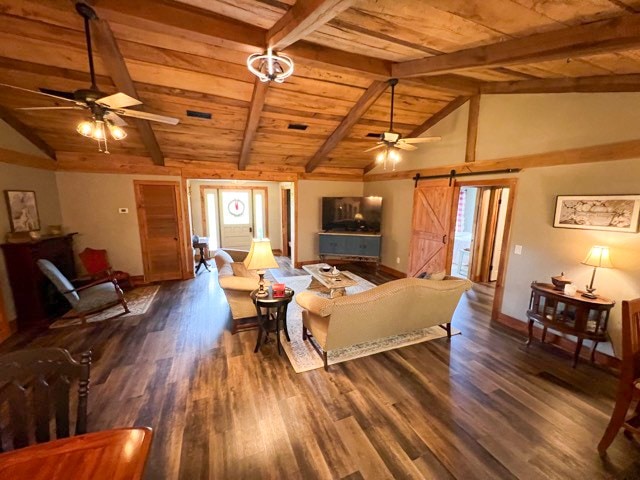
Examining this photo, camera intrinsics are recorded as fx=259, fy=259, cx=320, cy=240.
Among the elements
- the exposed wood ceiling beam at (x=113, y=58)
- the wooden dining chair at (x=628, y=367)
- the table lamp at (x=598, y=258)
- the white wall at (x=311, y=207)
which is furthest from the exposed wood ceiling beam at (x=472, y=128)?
the exposed wood ceiling beam at (x=113, y=58)

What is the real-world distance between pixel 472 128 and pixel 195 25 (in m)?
4.11

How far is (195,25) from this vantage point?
2.26 metres

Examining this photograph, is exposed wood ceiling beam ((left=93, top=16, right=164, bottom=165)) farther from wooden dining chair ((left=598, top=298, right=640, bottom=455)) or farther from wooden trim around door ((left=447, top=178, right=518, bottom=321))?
wooden trim around door ((left=447, top=178, right=518, bottom=321))

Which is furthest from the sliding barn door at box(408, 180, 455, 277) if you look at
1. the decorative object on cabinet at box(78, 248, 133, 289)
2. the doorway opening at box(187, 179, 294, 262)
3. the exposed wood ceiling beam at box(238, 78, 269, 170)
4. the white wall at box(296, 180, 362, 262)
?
the decorative object on cabinet at box(78, 248, 133, 289)

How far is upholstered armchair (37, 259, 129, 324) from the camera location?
3.43 m

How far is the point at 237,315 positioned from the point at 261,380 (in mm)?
1136

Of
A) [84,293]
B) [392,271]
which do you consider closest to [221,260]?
[84,293]

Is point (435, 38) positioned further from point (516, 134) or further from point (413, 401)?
point (413, 401)

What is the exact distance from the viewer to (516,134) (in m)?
3.70

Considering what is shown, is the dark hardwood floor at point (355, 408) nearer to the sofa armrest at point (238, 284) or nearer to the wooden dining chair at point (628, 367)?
the wooden dining chair at point (628, 367)

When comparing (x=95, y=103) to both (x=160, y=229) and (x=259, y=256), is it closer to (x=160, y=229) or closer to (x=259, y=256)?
(x=259, y=256)

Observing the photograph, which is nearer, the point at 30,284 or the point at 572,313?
the point at 572,313

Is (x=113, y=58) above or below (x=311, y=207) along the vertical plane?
above

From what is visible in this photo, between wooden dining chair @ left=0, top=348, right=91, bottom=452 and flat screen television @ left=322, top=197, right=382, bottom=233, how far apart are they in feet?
18.9
